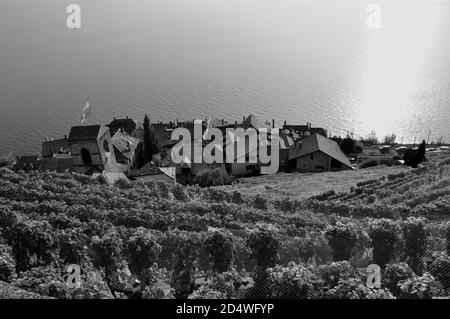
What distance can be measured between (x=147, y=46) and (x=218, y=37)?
26167 mm

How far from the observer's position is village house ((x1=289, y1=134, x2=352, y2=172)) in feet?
157

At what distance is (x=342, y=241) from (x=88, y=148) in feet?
79.6

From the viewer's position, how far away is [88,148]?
32688mm

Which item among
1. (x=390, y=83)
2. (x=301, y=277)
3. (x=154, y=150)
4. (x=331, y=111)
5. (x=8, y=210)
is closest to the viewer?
(x=301, y=277)

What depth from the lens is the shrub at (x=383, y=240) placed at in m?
11.7

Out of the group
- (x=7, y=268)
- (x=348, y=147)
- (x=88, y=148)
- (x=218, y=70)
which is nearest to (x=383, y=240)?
(x=7, y=268)

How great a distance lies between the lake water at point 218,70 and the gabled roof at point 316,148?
29573 millimetres

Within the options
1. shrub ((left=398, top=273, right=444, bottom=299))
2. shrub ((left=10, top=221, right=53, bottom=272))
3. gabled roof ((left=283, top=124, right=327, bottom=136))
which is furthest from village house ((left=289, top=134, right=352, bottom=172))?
shrub ((left=10, top=221, right=53, bottom=272))

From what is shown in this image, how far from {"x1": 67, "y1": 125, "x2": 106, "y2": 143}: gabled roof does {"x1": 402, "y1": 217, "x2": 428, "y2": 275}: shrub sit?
24373 mm

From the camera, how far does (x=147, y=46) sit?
135625mm

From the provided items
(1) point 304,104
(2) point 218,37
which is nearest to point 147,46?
(2) point 218,37

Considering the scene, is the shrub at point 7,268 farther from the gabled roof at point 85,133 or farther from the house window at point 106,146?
the house window at point 106,146

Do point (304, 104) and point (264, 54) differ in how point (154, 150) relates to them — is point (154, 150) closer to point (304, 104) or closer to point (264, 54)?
point (304, 104)
